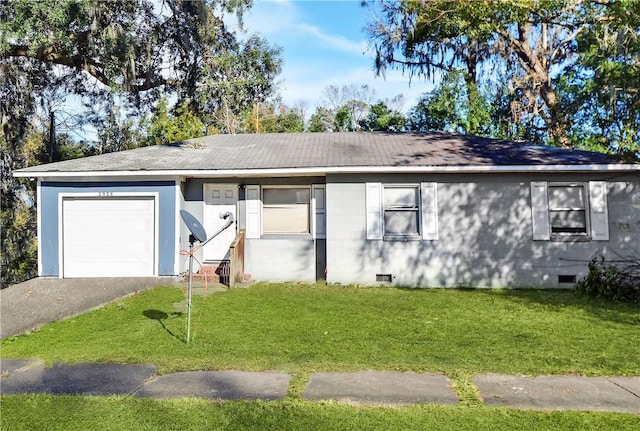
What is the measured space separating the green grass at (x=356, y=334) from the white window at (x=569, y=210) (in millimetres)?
1836

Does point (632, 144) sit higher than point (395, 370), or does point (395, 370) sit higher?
point (632, 144)

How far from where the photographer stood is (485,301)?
845cm

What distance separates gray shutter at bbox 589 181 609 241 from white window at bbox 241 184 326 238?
616 cm

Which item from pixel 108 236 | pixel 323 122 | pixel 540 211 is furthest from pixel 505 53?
pixel 108 236

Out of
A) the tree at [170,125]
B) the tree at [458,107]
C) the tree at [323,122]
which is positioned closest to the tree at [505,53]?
the tree at [458,107]

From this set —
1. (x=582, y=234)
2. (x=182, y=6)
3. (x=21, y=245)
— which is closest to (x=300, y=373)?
(x=582, y=234)

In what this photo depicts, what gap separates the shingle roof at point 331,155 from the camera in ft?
33.6

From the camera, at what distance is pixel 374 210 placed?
10.3 m

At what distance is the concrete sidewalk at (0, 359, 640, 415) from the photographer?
3.85 m

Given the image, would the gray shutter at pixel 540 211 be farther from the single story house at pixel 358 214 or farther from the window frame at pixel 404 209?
the window frame at pixel 404 209

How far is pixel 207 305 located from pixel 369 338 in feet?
11.4

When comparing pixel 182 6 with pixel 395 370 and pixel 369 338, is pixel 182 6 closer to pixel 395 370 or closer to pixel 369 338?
pixel 369 338

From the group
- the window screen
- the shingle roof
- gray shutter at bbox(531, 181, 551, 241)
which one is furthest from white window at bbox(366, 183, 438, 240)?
the window screen

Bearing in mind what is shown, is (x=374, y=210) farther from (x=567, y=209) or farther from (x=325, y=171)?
(x=567, y=209)
